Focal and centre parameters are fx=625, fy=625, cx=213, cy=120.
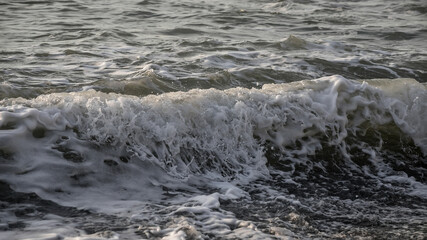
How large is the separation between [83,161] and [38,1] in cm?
719

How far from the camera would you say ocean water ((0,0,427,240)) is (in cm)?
390

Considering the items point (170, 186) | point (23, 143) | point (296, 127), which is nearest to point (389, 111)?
point (296, 127)

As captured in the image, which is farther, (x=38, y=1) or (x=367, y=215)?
(x=38, y=1)

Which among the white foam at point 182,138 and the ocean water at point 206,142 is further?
the white foam at point 182,138

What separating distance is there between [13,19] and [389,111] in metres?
6.07

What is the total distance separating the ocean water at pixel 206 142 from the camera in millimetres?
3896

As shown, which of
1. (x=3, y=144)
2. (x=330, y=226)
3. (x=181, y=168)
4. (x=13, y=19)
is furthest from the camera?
(x=13, y=19)

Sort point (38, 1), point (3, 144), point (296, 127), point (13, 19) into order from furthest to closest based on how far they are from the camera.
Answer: point (38, 1)
point (13, 19)
point (296, 127)
point (3, 144)

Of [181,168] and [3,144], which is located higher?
[3,144]

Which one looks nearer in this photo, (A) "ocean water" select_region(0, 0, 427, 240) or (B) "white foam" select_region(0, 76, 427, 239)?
(A) "ocean water" select_region(0, 0, 427, 240)

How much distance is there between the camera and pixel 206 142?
4.95 m

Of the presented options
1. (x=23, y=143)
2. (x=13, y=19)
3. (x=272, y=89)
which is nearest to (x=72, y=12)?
(x=13, y=19)

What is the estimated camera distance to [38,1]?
10930 mm

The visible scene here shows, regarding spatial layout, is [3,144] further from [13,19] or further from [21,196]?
[13,19]
